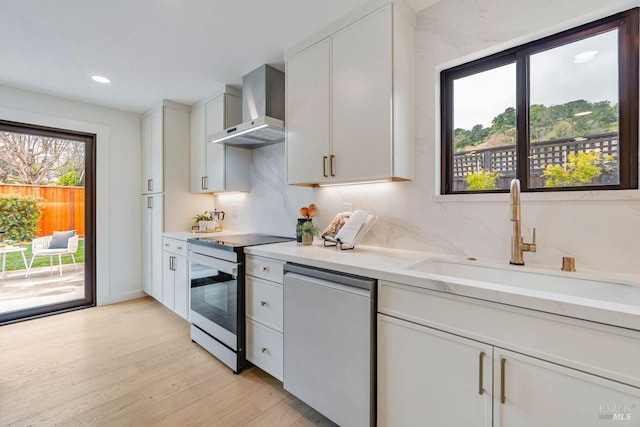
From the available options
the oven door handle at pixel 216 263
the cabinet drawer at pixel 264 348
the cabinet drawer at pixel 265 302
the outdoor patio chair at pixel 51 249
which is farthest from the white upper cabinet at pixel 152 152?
the cabinet drawer at pixel 264 348

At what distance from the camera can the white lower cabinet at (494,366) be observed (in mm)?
853

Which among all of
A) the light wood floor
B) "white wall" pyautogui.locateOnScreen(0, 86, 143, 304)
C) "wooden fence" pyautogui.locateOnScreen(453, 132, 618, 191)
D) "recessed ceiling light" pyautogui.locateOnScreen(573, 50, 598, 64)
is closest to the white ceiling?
"white wall" pyautogui.locateOnScreen(0, 86, 143, 304)

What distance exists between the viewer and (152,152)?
3.51 m

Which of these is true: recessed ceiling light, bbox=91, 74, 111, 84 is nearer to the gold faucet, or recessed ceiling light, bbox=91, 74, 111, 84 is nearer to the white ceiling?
the white ceiling

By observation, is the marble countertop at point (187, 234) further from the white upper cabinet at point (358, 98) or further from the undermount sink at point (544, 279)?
the undermount sink at point (544, 279)

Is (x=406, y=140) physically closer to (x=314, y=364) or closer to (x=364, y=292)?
(x=364, y=292)

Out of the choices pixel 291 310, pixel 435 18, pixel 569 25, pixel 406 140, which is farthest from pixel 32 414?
pixel 569 25

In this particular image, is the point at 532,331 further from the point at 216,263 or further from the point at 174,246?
the point at 174,246

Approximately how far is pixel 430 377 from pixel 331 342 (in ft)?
1.68

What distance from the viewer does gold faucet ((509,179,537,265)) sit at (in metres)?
1.40

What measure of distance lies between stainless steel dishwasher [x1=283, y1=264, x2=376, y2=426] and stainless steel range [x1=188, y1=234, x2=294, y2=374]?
48cm

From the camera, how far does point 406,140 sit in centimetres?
179

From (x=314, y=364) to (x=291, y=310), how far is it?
1.06ft

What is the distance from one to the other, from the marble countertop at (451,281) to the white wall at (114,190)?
2.57m
